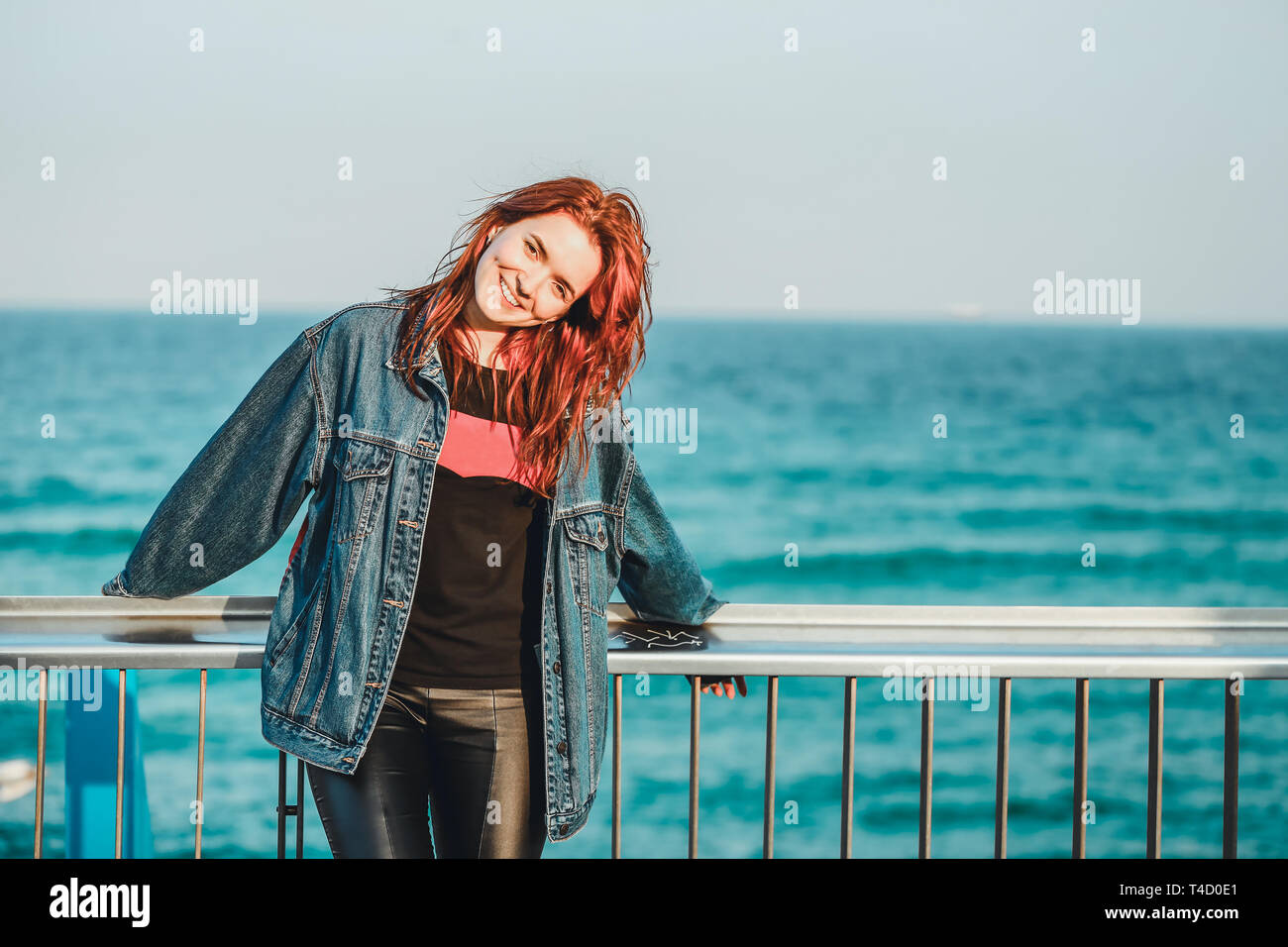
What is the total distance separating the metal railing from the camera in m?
2.06

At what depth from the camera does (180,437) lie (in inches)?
1094

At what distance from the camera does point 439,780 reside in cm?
198

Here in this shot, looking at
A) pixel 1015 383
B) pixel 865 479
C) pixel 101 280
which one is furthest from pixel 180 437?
pixel 1015 383

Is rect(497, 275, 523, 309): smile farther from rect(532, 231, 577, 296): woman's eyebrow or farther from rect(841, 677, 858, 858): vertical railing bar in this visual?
rect(841, 677, 858, 858): vertical railing bar

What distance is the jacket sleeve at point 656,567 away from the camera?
2188mm

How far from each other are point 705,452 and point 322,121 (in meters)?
14.6

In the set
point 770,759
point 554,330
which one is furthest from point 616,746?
point 554,330

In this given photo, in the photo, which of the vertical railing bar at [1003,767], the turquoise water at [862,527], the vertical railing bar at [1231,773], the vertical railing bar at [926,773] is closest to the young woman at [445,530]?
the vertical railing bar at [926,773]

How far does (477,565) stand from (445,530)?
8 cm

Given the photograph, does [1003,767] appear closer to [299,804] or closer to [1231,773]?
[1231,773]

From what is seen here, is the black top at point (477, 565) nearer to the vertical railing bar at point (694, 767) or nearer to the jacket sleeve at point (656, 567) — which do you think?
the jacket sleeve at point (656, 567)

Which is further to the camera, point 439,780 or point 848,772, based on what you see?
point 848,772

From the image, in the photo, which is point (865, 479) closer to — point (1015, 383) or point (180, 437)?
point (1015, 383)

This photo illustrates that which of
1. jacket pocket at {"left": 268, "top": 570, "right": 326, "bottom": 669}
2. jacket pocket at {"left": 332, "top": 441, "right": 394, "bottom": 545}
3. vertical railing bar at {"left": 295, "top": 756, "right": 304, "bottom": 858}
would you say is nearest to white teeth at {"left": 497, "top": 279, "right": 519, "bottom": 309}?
jacket pocket at {"left": 332, "top": 441, "right": 394, "bottom": 545}
